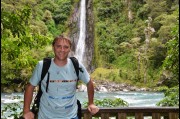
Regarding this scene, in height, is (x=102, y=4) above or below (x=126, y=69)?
above

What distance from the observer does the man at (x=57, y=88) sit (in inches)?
81.6

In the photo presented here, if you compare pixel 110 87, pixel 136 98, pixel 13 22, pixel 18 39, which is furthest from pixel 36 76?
pixel 110 87

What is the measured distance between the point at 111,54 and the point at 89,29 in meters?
3.79

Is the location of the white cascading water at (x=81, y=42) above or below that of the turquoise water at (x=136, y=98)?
above

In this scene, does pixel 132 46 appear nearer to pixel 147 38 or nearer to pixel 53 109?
pixel 147 38

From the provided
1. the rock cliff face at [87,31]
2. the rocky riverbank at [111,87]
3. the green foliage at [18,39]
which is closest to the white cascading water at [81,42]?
the rock cliff face at [87,31]

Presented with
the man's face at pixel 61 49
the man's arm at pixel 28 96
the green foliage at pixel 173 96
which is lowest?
the green foliage at pixel 173 96

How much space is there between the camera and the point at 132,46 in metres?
34.6

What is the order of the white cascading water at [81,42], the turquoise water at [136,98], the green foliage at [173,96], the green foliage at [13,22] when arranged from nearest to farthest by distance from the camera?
1. the green foliage at [13,22]
2. the green foliage at [173,96]
3. the turquoise water at [136,98]
4. the white cascading water at [81,42]

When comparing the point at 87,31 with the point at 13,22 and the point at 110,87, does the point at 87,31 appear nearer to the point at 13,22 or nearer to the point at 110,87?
the point at 110,87

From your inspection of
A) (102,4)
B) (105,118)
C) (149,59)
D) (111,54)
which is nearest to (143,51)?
(149,59)

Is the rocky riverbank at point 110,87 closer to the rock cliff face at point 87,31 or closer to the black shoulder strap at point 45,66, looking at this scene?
the rock cliff face at point 87,31

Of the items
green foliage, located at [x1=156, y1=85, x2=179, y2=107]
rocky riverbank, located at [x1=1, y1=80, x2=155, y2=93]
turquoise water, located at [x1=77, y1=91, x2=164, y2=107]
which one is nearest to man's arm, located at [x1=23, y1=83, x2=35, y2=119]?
green foliage, located at [x1=156, y1=85, x2=179, y2=107]

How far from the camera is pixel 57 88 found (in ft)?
6.81
